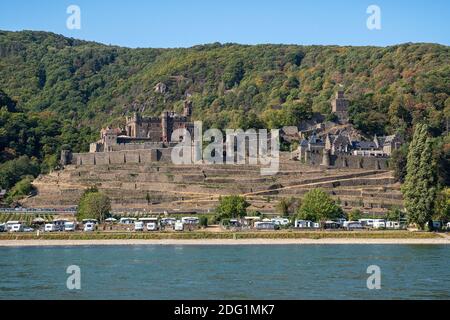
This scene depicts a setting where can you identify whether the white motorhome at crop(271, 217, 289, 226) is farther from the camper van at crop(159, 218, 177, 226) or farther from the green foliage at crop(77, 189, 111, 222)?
the green foliage at crop(77, 189, 111, 222)

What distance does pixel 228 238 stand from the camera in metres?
64.8

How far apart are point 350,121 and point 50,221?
42747 millimetres

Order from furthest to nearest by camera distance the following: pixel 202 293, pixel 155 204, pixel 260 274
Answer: pixel 155 204 → pixel 260 274 → pixel 202 293

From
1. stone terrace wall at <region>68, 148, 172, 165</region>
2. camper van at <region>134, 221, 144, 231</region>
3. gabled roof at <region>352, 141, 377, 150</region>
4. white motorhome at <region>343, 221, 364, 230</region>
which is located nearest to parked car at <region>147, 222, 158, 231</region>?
camper van at <region>134, 221, 144, 231</region>

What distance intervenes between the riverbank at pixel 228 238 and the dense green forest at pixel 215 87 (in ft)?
88.8

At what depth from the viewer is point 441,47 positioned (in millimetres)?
153000

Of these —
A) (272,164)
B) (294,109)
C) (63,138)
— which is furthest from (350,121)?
(63,138)

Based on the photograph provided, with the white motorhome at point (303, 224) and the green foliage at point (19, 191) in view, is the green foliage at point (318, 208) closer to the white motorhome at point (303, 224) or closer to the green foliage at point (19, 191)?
the white motorhome at point (303, 224)

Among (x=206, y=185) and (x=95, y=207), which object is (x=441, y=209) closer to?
(x=206, y=185)

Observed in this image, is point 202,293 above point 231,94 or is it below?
below

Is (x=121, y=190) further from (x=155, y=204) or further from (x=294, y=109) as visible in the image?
(x=294, y=109)

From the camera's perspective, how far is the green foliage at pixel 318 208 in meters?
70.3
